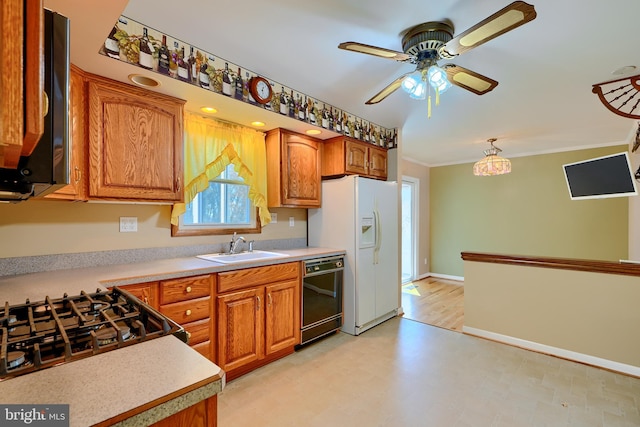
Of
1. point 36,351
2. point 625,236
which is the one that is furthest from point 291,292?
point 625,236

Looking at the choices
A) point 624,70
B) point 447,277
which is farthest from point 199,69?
point 447,277

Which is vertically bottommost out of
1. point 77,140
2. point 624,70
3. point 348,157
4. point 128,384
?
point 128,384

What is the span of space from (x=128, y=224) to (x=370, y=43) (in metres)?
2.16

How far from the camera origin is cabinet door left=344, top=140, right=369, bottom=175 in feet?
10.3

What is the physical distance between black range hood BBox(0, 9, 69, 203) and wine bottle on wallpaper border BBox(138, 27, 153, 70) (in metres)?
1.23

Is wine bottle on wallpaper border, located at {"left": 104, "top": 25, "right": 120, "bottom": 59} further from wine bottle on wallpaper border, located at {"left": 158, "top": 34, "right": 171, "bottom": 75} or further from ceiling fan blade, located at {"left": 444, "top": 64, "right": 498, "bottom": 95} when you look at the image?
ceiling fan blade, located at {"left": 444, "top": 64, "right": 498, "bottom": 95}

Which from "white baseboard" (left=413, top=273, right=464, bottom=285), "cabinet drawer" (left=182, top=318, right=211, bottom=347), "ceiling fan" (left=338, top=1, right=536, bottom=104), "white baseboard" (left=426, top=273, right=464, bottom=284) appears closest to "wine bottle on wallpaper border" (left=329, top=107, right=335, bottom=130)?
"ceiling fan" (left=338, top=1, right=536, bottom=104)

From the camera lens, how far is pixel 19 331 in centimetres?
89

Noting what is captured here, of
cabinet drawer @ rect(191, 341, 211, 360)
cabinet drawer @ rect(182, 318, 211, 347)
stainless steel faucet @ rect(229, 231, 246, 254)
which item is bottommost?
cabinet drawer @ rect(191, 341, 211, 360)

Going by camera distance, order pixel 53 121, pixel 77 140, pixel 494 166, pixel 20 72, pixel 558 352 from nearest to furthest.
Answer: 1. pixel 20 72
2. pixel 53 121
3. pixel 77 140
4. pixel 558 352
5. pixel 494 166

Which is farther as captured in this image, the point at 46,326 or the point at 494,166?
the point at 494,166

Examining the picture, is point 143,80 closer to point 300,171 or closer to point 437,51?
point 300,171

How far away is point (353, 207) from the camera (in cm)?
305

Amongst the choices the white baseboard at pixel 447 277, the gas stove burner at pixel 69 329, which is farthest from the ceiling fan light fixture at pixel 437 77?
the white baseboard at pixel 447 277
